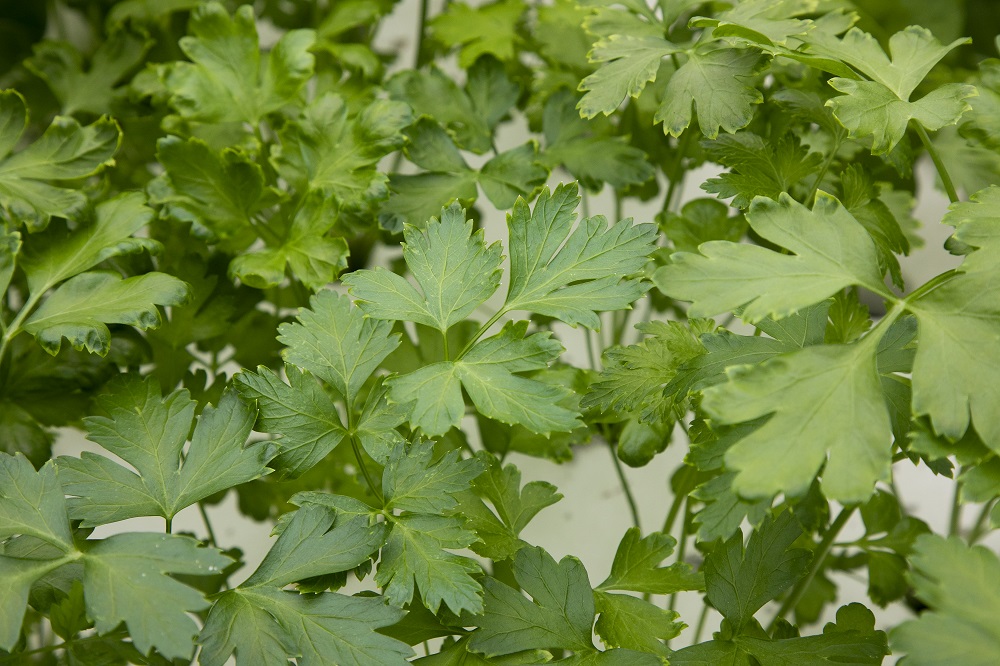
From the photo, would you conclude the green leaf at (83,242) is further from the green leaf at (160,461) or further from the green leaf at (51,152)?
the green leaf at (160,461)

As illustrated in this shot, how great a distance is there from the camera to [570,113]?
88 cm

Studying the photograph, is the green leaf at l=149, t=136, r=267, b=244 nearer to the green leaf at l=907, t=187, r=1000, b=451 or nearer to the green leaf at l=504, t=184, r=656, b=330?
the green leaf at l=504, t=184, r=656, b=330

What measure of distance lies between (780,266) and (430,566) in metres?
0.32

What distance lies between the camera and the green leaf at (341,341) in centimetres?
66

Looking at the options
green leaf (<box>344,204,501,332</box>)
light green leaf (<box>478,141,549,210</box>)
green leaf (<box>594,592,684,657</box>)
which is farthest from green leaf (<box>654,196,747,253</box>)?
green leaf (<box>594,592,684,657</box>)

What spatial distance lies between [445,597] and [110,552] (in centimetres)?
23

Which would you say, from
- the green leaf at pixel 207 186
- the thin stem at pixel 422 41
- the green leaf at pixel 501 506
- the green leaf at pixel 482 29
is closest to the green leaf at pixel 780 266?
the green leaf at pixel 501 506

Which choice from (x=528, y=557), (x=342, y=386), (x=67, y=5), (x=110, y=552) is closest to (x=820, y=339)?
(x=528, y=557)

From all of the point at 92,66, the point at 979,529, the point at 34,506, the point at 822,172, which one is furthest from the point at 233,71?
the point at 979,529

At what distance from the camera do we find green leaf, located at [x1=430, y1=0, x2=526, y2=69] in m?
1.02

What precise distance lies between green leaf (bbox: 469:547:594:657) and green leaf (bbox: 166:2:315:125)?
53 centimetres

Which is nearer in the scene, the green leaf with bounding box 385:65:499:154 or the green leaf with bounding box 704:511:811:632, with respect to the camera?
the green leaf with bounding box 704:511:811:632

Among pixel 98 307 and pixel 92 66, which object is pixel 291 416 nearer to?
pixel 98 307

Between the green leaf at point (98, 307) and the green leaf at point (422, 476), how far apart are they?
0.81 ft
